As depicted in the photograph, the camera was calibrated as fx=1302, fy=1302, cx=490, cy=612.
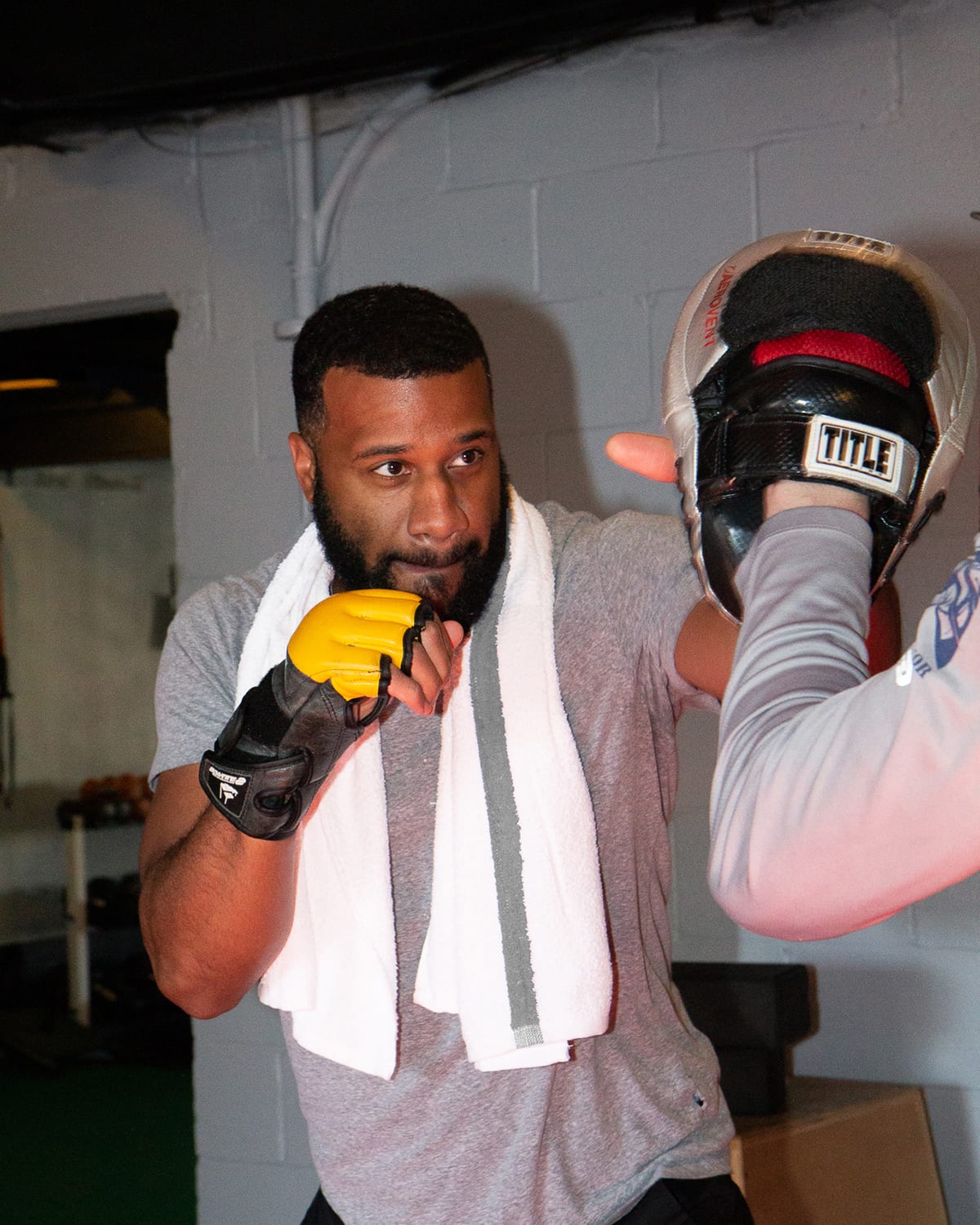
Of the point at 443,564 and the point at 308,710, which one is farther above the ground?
the point at 443,564

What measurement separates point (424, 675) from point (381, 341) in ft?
2.07

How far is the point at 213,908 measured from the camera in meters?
1.39

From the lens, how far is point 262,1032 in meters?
2.60

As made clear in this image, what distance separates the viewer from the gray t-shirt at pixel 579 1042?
136 cm

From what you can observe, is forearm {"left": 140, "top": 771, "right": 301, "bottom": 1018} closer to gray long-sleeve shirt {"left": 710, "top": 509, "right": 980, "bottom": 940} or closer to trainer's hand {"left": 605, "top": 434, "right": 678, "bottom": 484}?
trainer's hand {"left": 605, "top": 434, "right": 678, "bottom": 484}

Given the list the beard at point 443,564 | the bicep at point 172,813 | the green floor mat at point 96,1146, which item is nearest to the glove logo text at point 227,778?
the bicep at point 172,813

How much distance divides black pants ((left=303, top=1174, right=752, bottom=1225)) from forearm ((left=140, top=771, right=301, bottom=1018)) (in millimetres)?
489

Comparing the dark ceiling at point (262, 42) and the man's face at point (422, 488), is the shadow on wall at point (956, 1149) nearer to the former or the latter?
the man's face at point (422, 488)

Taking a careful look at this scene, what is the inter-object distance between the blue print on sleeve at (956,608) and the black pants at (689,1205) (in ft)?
3.38

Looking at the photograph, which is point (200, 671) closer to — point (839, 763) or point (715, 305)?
point (715, 305)

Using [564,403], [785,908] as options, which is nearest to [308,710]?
[785,908]

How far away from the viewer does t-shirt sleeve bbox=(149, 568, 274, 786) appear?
5.11 ft

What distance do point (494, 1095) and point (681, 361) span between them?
3.02 ft

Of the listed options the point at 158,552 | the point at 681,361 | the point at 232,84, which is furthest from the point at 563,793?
the point at 158,552
